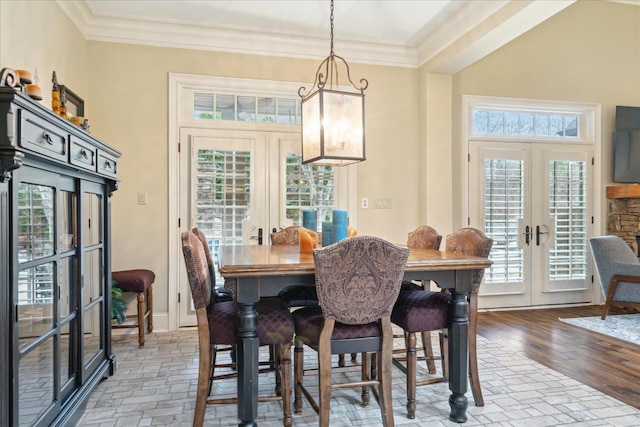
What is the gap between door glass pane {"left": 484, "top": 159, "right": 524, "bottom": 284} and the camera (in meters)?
4.79

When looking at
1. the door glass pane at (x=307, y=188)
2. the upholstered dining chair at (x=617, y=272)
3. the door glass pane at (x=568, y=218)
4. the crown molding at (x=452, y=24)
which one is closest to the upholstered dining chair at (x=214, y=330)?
the door glass pane at (x=307, y=188)

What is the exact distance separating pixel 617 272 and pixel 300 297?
3392 mm

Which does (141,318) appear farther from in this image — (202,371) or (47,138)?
(47,138)

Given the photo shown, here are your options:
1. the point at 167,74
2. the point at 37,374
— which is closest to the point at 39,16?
the point at 167,74

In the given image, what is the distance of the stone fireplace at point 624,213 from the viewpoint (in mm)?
4861

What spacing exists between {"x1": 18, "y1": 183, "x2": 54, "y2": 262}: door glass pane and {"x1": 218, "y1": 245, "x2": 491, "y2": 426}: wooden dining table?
747mm

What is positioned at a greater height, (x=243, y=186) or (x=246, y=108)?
(x=246, y=108)

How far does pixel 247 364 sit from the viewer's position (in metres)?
1.96

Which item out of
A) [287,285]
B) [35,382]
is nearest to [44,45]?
[35,382]

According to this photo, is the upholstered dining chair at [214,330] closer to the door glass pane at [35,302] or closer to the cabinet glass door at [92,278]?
the door glass pane at [35,302]

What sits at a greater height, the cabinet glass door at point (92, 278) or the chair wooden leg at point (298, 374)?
the cabinet glass door at point (92, 278)

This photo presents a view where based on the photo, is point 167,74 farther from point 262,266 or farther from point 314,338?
point 314,338

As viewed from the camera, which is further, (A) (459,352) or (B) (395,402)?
(B) (395,402)

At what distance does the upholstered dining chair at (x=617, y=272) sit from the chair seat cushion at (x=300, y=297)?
10.5 feet
